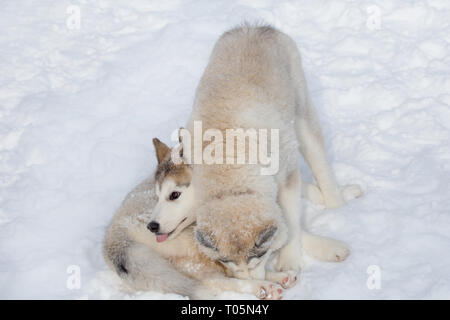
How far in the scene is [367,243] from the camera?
3.94 metres

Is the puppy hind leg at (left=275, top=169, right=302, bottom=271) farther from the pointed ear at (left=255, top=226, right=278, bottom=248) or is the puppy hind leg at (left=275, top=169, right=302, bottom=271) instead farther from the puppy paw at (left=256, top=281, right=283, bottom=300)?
the pointed ear at (left=255, top=226, right=278, bottom=248)

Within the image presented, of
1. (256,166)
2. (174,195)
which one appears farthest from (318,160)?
(174,195)

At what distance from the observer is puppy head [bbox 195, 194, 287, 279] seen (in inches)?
128

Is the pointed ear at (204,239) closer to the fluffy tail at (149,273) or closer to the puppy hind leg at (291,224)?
the fluffy tail at (149,273)

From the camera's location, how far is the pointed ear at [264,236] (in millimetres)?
3250

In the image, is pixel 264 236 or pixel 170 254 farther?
pixel 170 254

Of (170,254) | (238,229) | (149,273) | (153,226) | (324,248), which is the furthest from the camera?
(324,248)

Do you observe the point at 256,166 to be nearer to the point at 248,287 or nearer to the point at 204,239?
the point at 204,239

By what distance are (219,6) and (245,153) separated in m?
4.70

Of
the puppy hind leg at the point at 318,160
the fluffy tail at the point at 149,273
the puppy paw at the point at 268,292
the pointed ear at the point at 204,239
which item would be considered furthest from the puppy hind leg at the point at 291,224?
the pointed ear at the point at 204,239

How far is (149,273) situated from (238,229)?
70 cm

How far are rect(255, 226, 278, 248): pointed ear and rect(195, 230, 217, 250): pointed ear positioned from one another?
0.28 meters

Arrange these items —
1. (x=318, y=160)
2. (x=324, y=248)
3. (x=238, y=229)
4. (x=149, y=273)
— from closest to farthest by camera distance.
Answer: (x=238, y=229) < (x=149, y=273) < (x=324, y=248) < (x=318, y=160)

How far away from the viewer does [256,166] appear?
3.59 m
